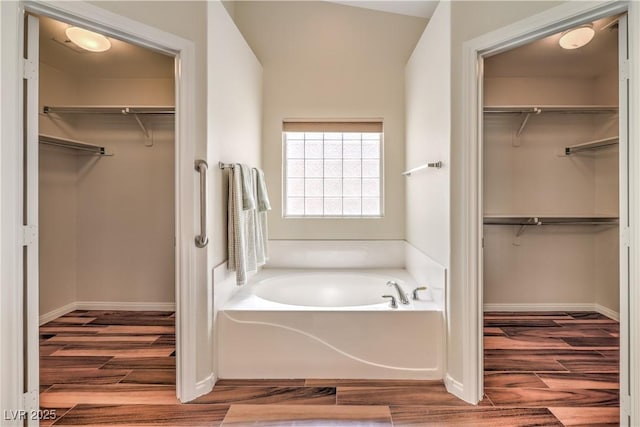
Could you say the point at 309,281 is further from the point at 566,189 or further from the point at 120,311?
the point at 566,189

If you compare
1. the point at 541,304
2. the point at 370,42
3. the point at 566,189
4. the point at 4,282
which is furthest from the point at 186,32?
the point at 541,304

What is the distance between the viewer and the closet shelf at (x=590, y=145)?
3119 mm

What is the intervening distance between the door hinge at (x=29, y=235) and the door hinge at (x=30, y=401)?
0.65 metres

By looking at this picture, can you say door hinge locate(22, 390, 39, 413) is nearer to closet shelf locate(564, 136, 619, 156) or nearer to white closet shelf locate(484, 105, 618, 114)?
white closet shelf locate(484, 105, 618, 114)

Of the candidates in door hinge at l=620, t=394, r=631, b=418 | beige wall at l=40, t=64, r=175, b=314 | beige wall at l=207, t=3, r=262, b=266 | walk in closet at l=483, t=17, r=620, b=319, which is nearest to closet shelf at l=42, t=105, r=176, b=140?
beige wall at l=40, t=64, r=175, b=314

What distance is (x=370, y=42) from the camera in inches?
134

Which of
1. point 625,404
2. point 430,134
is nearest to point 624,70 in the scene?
point 430,134

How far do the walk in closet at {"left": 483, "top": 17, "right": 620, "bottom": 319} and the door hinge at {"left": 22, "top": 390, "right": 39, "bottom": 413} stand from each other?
3418 millimetres

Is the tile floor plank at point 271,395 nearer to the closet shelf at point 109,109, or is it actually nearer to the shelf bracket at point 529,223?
the closet shelf at point 109,109

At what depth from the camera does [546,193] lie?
3.57 m

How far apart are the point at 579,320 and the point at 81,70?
5039 mm

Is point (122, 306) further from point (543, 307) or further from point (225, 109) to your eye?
point (543, 307)

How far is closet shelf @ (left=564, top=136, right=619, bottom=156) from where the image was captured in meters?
3.12

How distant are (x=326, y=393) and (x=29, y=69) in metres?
2.12
